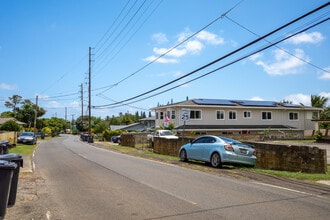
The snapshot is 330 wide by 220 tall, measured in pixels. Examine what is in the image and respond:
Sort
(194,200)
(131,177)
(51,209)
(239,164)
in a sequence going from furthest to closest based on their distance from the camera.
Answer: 1. (239,164)
2. (131,177)
3. (194,200)
4. (51,209)

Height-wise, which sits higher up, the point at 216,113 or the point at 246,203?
the point at 216,113

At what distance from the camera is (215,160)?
1579 centimetres

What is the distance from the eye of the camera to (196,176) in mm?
12602

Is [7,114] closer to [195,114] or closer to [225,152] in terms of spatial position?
[195,114]

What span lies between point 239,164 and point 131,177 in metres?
5.89

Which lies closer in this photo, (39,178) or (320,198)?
(320,198)

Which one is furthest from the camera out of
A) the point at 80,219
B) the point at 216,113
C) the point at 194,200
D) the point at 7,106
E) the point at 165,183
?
the point at 7,106

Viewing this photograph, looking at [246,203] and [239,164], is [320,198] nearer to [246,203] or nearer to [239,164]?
[246,203]

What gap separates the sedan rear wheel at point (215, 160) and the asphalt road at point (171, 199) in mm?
3193

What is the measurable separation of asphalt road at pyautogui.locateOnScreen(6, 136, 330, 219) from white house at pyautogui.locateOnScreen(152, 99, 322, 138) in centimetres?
3065

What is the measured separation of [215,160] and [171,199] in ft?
25.3

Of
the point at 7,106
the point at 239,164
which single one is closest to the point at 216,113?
the point at 239,164

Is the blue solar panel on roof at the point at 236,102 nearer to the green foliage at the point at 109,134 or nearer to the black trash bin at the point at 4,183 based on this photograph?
the green foliage at the point at 109,134

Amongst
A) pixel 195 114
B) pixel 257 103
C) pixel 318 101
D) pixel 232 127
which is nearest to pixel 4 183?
pixel 195 114
